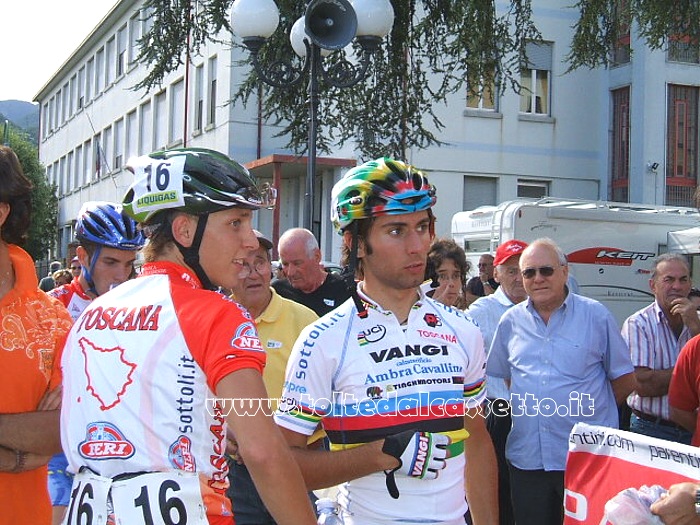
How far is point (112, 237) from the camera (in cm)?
456

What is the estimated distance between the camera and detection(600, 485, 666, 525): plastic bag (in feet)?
11.7

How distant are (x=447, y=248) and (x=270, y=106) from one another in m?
5.35

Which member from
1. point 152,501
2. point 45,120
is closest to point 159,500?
point 152,501

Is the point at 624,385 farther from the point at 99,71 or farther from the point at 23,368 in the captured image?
the point at 99,71

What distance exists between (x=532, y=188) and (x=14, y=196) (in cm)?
2424

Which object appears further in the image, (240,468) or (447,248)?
(447,248)

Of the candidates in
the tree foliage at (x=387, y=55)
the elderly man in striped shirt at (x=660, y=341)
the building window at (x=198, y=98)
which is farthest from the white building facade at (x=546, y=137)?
the elderly man in striped shirt at (x=660, y=341)

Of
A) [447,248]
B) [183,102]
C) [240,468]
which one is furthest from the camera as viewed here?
[183,102]

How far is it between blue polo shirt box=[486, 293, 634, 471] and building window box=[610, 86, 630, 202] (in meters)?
21.2

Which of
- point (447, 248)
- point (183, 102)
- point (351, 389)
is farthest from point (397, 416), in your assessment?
point (183, 102)

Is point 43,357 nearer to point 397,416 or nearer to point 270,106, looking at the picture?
point 397,416

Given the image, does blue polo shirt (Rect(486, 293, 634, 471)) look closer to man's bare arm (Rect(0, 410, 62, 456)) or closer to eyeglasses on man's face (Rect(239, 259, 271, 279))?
eyeglasses on man's face (Rect(239, 259, 271, 279))

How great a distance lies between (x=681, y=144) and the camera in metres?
25.2

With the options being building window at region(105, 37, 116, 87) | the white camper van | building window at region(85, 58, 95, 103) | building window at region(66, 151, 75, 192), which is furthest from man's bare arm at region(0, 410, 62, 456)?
building window at region(66, 151, 75, 192)
